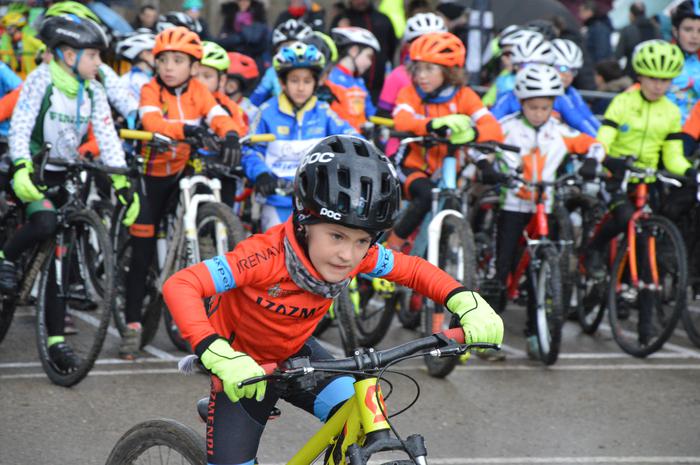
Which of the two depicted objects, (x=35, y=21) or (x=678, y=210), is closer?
(x=678, y=210)

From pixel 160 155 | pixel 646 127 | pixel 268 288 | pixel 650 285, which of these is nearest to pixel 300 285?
pixel 268 288

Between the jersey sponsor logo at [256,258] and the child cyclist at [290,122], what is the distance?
4133 mm

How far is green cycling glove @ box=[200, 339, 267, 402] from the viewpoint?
10.9ft

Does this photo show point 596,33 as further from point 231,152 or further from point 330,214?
point 330,214

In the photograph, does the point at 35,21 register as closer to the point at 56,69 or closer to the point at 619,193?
the point at 56,69

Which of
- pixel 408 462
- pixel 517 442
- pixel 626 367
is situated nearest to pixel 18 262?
pixel 517 442

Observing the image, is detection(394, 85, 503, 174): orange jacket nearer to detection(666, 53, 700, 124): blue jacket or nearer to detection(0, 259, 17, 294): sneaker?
detection(666, 53, 700, 124): blue jacket

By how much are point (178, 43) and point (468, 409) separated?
3.26 m

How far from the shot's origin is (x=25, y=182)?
23.0 feet

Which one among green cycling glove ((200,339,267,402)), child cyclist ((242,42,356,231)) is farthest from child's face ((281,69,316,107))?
green cycling glove ((200,339,267,402))

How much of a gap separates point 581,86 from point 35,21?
21.9 ft

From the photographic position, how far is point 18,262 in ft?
25.2

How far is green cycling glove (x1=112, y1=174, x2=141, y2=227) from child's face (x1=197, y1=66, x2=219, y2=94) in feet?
5.74

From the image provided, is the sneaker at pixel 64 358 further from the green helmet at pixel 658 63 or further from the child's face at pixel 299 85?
the green helmet at pixel 658 63
